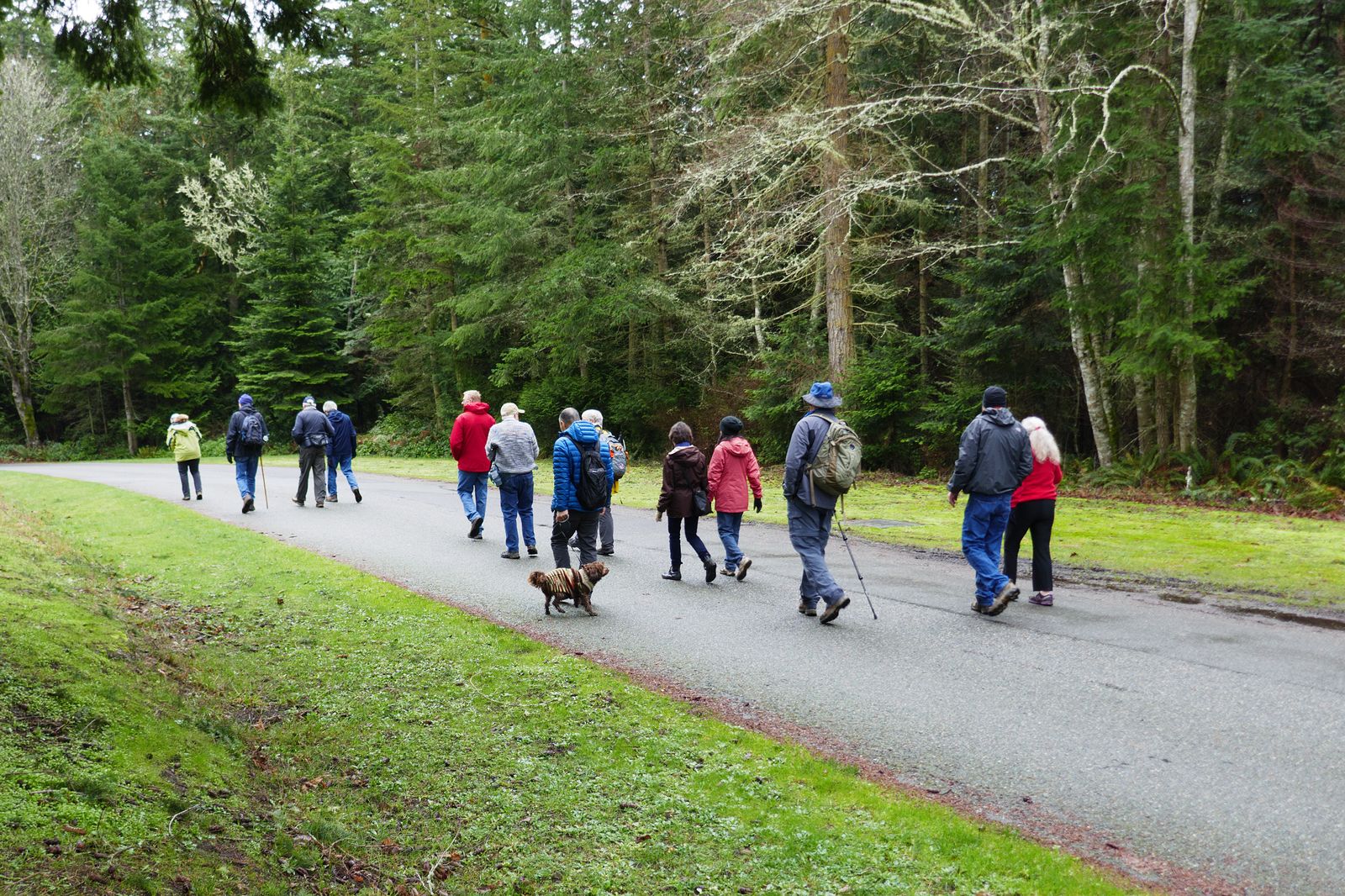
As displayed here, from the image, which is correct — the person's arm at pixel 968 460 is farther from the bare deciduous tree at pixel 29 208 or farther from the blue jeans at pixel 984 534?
the bare deciduous tree at pixel 29 208

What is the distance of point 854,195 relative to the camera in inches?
749

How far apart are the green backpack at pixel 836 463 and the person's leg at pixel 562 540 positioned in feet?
8.85

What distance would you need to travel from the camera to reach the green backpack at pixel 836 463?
26.8 feet

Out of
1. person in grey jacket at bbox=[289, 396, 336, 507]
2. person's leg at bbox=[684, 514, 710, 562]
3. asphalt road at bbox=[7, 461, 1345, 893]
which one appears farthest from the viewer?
person in grey jacket at bbox=[289, 396, 336, 507]

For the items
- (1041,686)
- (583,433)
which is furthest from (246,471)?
(1041,686)

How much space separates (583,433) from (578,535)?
3.72 feet

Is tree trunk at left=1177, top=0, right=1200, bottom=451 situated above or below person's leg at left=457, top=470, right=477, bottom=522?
above

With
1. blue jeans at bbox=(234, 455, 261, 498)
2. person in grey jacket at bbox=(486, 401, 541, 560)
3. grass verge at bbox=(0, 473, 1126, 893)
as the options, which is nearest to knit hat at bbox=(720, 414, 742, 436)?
person in grey jacket at bbox=(486, 401, 541, 560)

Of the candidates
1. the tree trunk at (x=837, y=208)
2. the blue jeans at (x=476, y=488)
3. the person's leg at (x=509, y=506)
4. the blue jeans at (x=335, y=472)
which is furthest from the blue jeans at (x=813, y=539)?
the tree trunk at (x=837, y=208)

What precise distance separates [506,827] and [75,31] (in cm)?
677

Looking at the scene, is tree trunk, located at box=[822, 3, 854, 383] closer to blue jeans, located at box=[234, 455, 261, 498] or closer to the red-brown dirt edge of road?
blue jeans, located at box=[234, 455, 261, 498]

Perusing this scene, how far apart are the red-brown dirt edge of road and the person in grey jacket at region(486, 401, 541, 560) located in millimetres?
4981

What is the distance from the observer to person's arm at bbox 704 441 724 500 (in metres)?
10.1

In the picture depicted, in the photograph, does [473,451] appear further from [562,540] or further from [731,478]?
[731,478]
